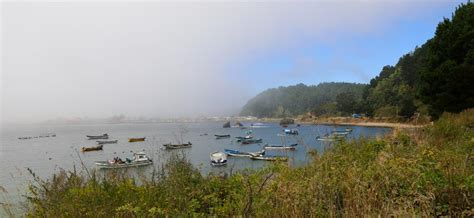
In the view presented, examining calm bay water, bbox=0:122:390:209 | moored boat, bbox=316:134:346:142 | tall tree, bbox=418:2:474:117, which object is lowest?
calm bay water, bbox=0:122:390:209

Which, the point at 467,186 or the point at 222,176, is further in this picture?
the point at 222,176

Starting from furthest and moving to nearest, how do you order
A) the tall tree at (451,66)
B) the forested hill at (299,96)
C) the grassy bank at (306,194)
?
the forested hill at (299,96) < the tall tree at (451,66) < the grassy bank at (306,194)

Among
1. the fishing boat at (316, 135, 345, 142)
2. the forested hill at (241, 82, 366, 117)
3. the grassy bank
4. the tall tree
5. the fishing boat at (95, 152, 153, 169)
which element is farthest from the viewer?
the forested hill at (241, 82, 366, 117)

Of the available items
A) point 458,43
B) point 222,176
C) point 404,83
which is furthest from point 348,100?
point 222,176

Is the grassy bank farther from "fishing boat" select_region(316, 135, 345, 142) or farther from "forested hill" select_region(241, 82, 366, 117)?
"forested hill" select_region(241, 82, 366, 117)

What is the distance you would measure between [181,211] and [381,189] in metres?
2.21

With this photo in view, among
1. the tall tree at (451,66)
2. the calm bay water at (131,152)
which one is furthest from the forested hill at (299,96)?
the tall tree at (451,66)

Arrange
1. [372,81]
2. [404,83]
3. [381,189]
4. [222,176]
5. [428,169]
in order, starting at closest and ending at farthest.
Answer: [381,189] → [428,169] → [222,176] → [404,83] → [372,81]

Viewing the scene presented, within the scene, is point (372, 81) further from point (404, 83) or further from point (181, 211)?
point (181, 211)

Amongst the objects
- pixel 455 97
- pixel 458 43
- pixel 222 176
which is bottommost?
pixel 222 176

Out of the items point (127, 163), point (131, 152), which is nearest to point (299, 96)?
point (131, 152)

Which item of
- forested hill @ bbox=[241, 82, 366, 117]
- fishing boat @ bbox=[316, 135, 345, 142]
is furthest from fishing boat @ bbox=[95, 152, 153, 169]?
forested hill @ bbox=[241, 82, 366, 117]

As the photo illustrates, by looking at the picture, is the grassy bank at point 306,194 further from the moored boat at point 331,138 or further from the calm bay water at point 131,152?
the moored boat at point 331,138

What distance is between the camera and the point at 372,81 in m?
116
